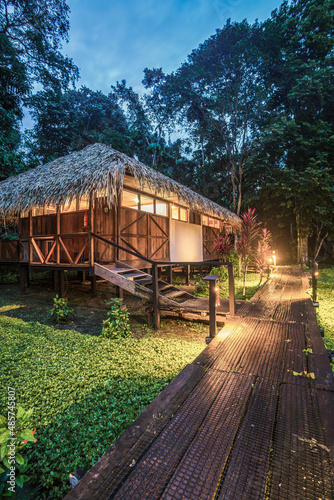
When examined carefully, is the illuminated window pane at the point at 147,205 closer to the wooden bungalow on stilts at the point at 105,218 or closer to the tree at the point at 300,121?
the wooden bungalow on stilts at the point at 105,218

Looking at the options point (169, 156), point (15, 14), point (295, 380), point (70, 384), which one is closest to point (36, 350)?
point (70, 384)

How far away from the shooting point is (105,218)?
7.38 m

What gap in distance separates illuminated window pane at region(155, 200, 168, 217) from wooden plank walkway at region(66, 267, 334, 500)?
23.2 feet

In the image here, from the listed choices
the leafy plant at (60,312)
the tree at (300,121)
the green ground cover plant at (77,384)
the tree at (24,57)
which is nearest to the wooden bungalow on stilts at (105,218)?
the leafy plant at (60,312)

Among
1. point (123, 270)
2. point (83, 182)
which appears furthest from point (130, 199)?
point (123, 270)

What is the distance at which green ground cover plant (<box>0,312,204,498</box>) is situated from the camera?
201 cm

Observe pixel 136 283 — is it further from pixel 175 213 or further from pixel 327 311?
pixel 175 213

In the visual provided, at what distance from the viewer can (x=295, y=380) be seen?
2.07 m

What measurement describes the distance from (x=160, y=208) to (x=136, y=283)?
4.57 meters

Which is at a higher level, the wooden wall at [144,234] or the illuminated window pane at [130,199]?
the illuminated window pane at [130,199]

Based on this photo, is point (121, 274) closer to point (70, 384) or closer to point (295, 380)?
point (70, 384)

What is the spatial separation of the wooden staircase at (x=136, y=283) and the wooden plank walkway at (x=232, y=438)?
2828 mm

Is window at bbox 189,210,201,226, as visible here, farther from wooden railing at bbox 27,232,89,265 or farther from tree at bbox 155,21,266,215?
wooden railing at bbox 27,232,89,265

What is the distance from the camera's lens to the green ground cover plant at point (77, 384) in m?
2.01
